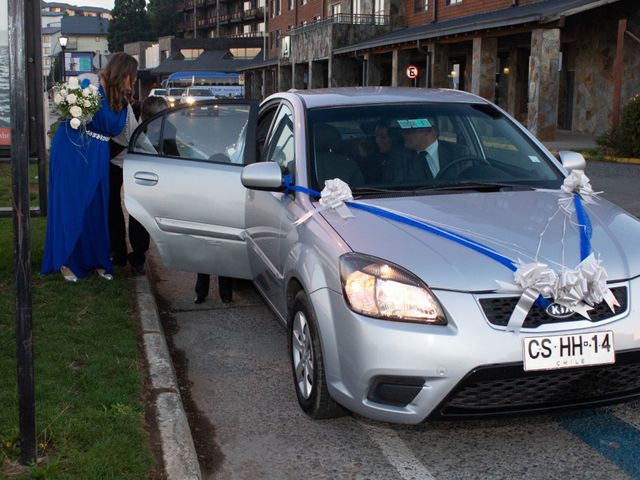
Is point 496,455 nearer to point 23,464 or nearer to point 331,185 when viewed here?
point 331,185

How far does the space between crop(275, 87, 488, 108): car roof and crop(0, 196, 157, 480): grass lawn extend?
195cm

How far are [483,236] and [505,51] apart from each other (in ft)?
99.3

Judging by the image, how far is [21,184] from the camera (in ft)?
10.3

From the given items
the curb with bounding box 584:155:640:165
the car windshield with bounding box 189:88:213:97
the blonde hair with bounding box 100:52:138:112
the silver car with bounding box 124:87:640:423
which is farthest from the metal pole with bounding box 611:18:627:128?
the car windshield with bounding box 189:88:213:97

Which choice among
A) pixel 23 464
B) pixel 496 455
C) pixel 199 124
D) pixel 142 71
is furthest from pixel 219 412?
pixel 142 71

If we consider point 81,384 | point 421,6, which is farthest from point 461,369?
point 421,6

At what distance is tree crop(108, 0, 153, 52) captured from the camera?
428 ft

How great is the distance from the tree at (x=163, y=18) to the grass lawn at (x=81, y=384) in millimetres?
124967

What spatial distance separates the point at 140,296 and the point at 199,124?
1423 mm

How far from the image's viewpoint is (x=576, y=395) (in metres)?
3.58

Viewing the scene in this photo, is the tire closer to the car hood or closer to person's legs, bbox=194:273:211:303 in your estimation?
the car hood

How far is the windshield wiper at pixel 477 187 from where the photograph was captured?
4.64 m

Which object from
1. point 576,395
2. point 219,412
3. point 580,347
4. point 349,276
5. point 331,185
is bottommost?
point 219,412

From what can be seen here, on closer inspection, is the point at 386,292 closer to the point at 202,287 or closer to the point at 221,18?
the point at 202,287
